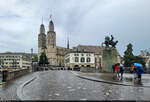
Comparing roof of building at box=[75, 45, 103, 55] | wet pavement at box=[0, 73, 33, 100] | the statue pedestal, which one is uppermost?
roof of building at box=[75, 45, 103, 55]

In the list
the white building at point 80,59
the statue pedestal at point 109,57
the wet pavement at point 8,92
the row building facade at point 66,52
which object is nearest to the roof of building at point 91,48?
the row building facade at point 66,52

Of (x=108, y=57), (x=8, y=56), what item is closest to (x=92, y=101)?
(x=108, y=57)

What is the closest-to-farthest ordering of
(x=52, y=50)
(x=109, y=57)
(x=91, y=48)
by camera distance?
1. (x=109, y=57)
2. (x=91, y=48)
3. (x=52, y=50)

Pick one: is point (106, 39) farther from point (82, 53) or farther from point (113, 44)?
point (82, 53)

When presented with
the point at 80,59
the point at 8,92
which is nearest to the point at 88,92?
the point at 8,92

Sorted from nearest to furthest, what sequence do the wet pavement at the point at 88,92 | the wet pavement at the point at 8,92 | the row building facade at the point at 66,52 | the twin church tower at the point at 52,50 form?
the wet pavement at the point at 88,92
the wet pavement at the point at 8,92
the row building facade at the point at 66,52
the twin church tower at the point at 52,50

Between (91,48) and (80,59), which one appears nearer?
(80,59)

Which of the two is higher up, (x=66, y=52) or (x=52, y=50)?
(x=52, y=50)

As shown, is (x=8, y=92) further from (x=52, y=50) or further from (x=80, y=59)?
(x=52, y=50)

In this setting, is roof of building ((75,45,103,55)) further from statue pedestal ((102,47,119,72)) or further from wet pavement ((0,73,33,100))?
wet pavement ((0,73,33,100))

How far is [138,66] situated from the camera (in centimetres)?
1331

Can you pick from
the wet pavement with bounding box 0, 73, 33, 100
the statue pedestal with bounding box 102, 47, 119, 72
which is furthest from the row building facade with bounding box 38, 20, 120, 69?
the wet pavement with bounding box 0, 73, 33, 100

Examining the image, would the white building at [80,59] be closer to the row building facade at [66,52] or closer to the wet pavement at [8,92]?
the row building facade at [66,52]

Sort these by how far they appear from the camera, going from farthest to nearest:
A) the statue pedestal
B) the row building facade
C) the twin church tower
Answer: the twin church tower < the row building facade < the statue pedestal
